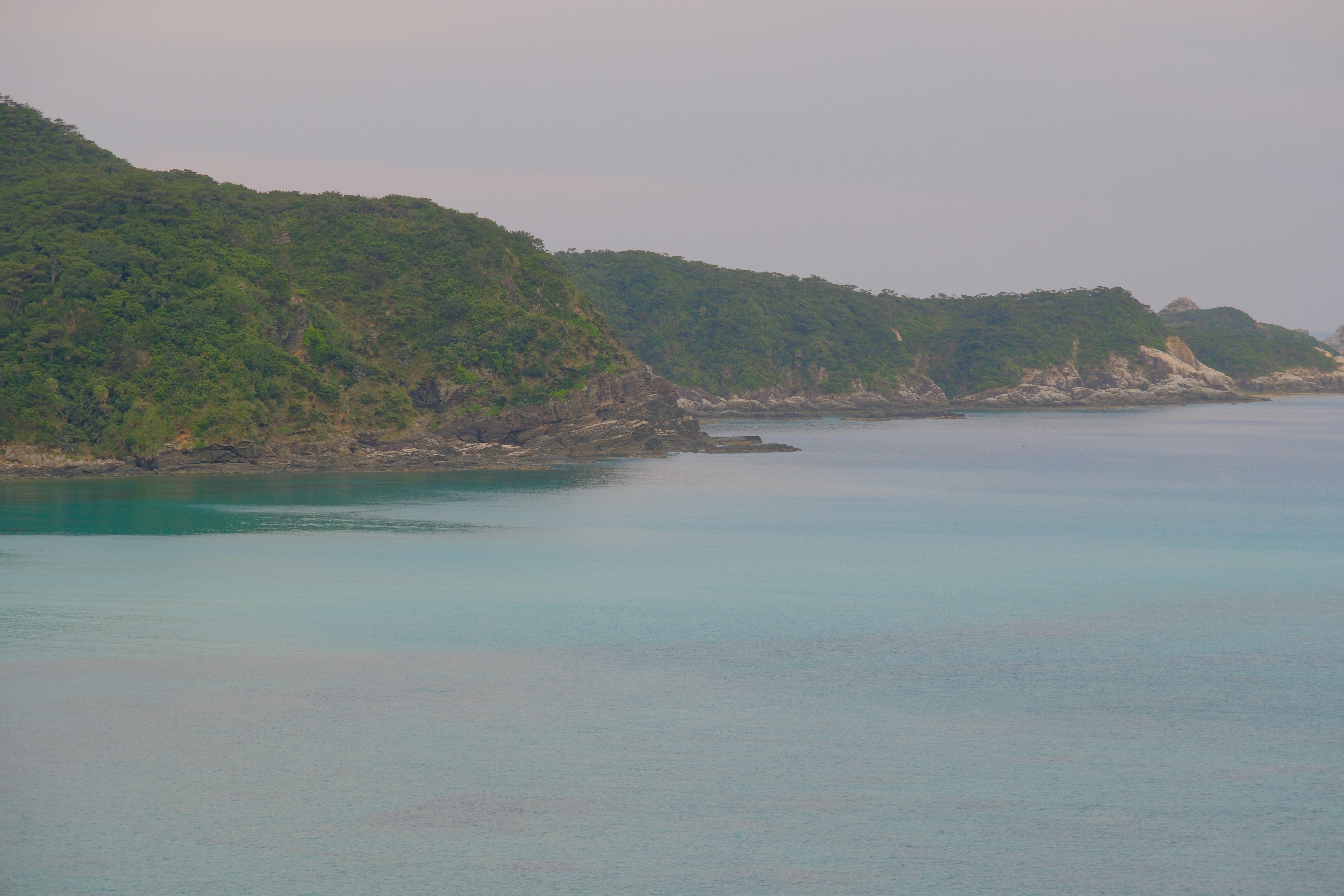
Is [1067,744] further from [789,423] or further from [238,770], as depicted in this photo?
[789,423]

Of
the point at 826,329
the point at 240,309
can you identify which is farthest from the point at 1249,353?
the point at 240,309

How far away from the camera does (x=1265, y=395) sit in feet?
539

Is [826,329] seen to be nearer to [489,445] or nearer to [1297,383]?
[489,445]

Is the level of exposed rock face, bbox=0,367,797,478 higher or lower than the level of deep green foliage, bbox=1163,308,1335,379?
lower

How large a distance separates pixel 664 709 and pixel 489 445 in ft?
154

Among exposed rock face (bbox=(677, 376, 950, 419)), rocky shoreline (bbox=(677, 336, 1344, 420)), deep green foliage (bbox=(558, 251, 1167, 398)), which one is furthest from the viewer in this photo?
deep green foliage (bbox=(558, 251, 1167, 398))

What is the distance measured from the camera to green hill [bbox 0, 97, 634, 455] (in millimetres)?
53281

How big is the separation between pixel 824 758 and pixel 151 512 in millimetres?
34437

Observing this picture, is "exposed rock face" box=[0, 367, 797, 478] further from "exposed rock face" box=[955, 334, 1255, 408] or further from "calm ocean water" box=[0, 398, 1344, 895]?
"exposed rock face" box=[955, 334, 1255, 408]

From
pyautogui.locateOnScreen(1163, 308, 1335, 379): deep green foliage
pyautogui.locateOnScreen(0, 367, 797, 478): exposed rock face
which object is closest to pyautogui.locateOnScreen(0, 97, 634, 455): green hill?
pyautogui.locateOnScreen(0, 367, 797, 478): exposed rock face

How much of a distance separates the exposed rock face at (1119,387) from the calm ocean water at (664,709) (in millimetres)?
99262

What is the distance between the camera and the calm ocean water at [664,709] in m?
13.2

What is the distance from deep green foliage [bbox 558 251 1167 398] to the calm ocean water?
87.0 meters

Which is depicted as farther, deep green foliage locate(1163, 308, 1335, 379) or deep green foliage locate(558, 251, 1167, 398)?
deep green foliage locate(1163, 308, 1335, 379)
